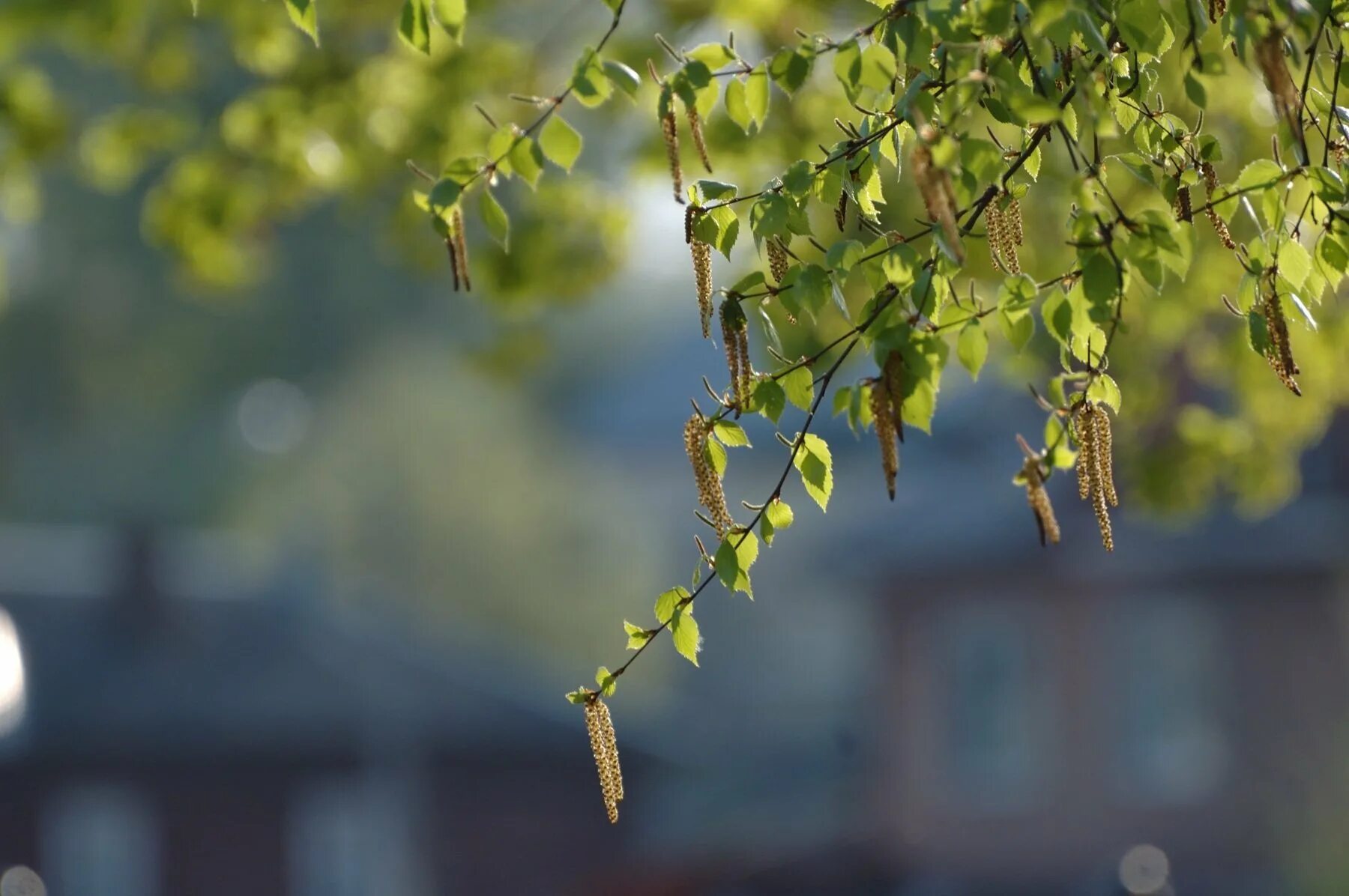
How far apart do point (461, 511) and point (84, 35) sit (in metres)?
39.9

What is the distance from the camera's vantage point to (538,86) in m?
9.49

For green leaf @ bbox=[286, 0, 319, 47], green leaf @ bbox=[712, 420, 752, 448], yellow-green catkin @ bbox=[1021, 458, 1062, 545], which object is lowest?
yellow-green catkin @ bbox=[1021, 458, 1062, 545]

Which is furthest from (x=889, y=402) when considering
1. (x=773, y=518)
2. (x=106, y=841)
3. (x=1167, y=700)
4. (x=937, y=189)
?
(x=1167, y=700)

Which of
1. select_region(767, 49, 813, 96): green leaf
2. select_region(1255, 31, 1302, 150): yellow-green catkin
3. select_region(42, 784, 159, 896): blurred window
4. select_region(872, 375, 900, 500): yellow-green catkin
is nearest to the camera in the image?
select_region(1255, 31, 1302, 150): yellow-green catkin

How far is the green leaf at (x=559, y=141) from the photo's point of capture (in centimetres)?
289

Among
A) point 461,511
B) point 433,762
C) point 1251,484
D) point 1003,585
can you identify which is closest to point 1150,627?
point 1003,585

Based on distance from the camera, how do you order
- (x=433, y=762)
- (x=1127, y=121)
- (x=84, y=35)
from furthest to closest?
1. (x=433, y=762)
2. (x=84, y=35)
3. (x=1127, y=121)

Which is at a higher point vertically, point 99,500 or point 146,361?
point 146,361

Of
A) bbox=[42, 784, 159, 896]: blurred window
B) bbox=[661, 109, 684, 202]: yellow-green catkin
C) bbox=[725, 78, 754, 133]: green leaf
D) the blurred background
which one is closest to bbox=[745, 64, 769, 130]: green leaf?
bbox=[725, 78, 754, 133]: green leaf

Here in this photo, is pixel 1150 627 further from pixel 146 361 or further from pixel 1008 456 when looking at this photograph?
pixel 146 361

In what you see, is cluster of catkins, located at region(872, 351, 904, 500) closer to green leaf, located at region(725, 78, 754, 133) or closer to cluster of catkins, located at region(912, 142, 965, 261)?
cluster of catkins, located at region(912, 142, 965, 261)

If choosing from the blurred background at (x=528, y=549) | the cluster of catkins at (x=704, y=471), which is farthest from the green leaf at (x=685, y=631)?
the blurred background at (x=528, y=549)

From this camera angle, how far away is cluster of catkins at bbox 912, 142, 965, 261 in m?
2.49

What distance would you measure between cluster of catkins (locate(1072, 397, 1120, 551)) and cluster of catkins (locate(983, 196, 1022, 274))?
0.28 metres
